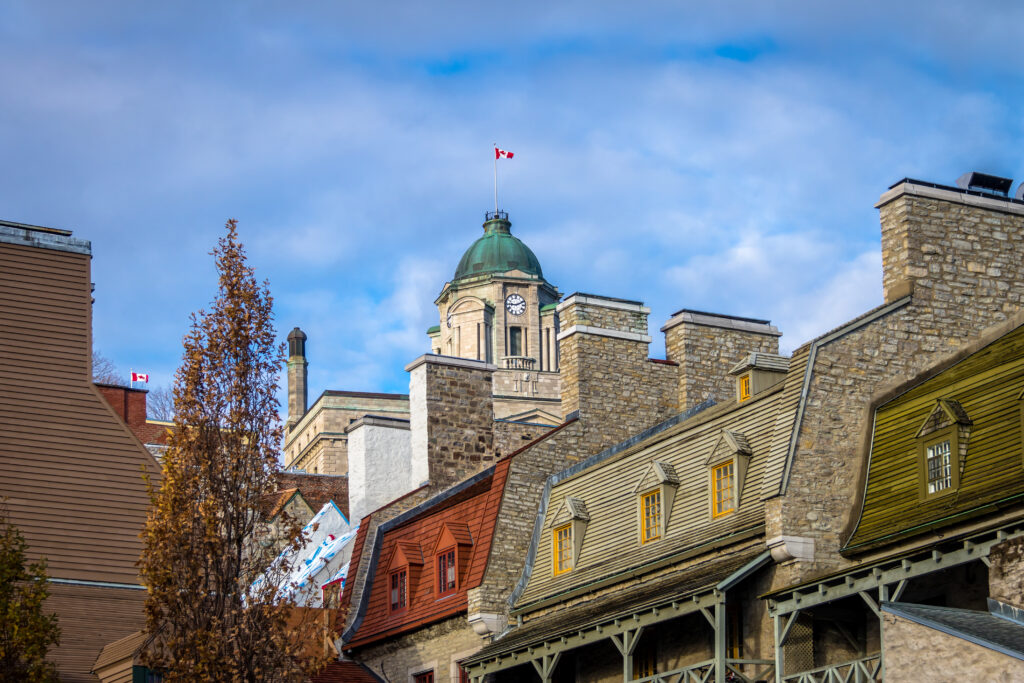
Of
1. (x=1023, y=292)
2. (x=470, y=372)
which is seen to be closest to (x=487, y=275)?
(x=470, y=372)

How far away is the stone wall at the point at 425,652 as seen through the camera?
29.0 metres

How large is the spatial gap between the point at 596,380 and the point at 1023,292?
344 inches

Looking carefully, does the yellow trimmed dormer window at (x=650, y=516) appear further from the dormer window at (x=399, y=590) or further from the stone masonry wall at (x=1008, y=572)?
the stone masonry wall at (x=1008, y=572)

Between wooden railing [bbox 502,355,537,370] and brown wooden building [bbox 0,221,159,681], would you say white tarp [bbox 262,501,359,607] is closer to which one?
brown wooden building [bbox 0,221,159,681]

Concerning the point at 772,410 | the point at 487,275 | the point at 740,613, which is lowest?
the point at 740,613

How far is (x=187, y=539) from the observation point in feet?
79.6

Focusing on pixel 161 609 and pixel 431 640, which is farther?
pixel 431 640

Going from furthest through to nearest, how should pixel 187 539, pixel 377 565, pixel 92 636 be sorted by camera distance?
pixel 377 565, pixel 92 636, pixel 187 539

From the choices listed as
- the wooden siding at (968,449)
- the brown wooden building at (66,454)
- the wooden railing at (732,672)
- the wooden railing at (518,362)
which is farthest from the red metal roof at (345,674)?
the wooden railing at (518,362)

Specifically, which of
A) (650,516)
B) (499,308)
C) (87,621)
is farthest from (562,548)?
(499,308)

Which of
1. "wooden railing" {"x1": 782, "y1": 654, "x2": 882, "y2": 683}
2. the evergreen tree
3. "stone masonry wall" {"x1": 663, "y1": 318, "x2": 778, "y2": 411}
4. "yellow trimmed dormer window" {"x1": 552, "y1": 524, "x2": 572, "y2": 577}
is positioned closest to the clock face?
"stone masonry wall" {"x1": 663, "y1": 318, "x2": 778, "y2": 411}

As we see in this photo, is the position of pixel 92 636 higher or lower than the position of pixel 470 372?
lower

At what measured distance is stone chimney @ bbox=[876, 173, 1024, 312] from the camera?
24562mm

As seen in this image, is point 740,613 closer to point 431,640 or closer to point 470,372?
point 431,640
